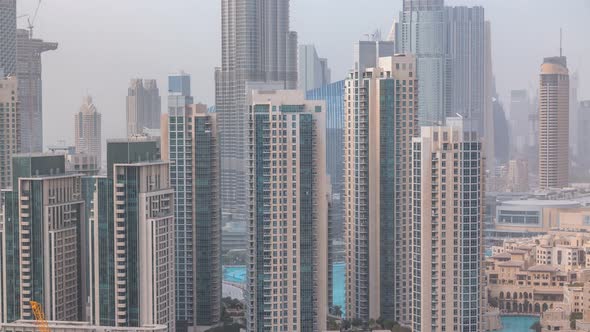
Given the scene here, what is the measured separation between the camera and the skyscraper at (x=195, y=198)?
899 cm

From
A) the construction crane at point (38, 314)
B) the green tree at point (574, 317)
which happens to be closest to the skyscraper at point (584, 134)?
the green tree at point (574, 317)

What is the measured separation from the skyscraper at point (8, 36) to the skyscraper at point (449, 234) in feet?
22.3

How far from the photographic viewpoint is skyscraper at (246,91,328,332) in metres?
7.98

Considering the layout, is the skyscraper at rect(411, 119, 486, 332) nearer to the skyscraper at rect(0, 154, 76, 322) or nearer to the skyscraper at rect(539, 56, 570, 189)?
the skyscraper at rect(0, 154, 76, 322)

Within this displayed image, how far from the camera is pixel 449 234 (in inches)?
287

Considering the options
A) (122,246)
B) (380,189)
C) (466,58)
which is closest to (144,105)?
(380,189)

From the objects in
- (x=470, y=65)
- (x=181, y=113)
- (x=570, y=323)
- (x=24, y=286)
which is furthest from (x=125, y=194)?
(x=470, y=65)

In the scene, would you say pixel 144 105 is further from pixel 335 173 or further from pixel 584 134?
pixel 584 134

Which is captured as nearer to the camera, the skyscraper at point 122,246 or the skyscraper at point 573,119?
the skyscraper at point 122,246

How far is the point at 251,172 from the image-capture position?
26.7ft

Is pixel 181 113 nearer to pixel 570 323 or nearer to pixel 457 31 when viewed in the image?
pixel 570 323

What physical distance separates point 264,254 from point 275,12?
9394mm

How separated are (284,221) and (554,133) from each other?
29.5ft

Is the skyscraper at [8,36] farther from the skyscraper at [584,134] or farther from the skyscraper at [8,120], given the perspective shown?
the skyscraper at [584,134]
